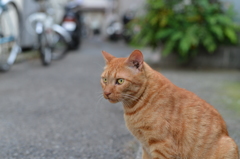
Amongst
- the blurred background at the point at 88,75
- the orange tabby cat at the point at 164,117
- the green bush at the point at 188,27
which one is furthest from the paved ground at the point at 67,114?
the orange tabby cat at the point at 164,117

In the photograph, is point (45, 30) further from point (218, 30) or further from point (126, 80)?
point (126, 80)

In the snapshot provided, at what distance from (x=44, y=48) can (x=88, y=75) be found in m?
1.41

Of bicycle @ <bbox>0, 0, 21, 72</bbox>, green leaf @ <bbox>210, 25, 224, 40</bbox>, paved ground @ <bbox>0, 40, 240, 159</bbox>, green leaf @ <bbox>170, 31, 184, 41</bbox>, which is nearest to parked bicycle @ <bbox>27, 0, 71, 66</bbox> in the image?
paved ground @ <bbox>0, 40, 240, 159</bbox>

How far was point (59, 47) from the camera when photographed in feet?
35.7

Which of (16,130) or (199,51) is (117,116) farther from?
(199,51)

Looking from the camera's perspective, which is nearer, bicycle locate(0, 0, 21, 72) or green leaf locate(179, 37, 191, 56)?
bicycle locate(0, 0, 21, 72)

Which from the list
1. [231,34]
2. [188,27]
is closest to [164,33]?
[188,27]

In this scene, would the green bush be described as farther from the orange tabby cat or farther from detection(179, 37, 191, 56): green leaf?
the orange tabby cat

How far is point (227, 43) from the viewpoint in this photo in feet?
25.5

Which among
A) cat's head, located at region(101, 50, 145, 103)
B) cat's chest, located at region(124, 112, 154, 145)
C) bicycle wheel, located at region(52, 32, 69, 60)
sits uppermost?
cat's head, located at region(101, 50, 145, 103)

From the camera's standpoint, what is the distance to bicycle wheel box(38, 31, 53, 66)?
314 inches

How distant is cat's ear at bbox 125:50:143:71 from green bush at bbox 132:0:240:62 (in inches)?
190

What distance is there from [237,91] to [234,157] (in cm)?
337

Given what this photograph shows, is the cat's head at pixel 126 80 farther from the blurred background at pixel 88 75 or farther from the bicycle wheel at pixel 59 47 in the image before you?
the bicycle wheel at pixel 59 47
